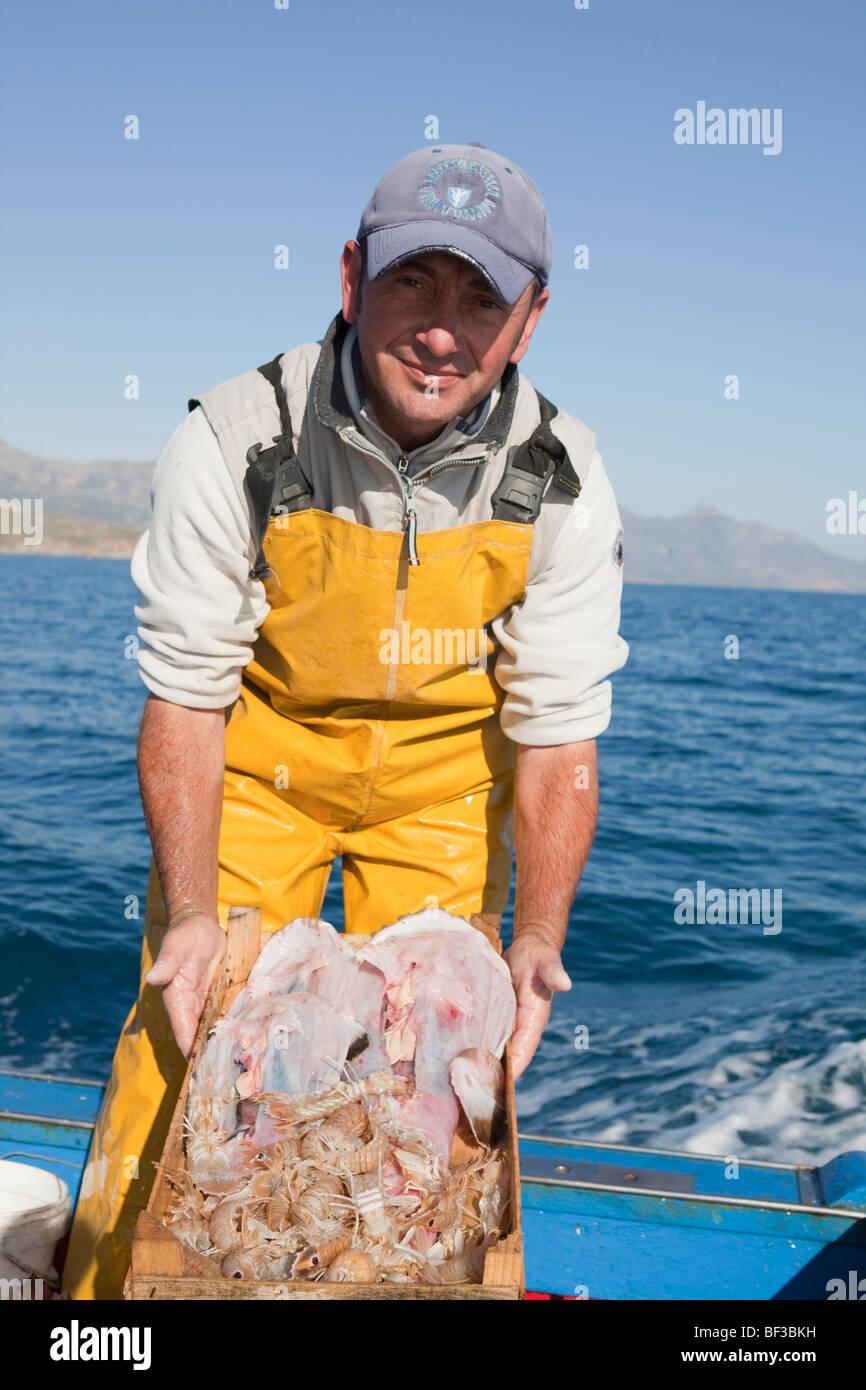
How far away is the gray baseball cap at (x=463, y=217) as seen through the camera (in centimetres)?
280

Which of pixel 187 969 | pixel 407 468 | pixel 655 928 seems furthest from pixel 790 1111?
pixel 407 468

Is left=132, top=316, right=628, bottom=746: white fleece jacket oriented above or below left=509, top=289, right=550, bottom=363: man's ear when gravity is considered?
below

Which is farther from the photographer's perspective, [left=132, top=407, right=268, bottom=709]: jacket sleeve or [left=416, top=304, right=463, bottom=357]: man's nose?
[left=132, top=407, right=268, bottom=709]: jacket sleeve

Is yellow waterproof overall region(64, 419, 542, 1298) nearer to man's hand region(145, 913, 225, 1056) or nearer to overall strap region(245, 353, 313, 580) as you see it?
overall strap region(245, 353, 313, 580)

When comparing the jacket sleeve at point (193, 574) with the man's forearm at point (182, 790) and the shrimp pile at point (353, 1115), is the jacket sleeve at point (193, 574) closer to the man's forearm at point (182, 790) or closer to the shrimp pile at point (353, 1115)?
the man's forearm at point (182, 790)

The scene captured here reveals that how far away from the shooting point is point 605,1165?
343 centimetres

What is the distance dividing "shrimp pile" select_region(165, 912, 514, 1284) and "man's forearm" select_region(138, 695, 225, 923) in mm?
427

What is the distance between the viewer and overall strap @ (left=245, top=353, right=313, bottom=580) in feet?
9.95

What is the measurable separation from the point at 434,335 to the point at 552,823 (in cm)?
143

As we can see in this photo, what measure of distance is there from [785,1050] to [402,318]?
574 centimetres

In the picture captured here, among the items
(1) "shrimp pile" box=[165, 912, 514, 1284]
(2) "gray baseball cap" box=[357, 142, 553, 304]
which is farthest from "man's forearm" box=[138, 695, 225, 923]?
(2) "gray baseball cap" box=[357, 142, 553, 304]

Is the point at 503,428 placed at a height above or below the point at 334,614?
above
